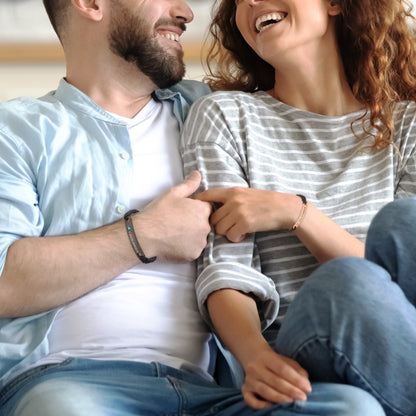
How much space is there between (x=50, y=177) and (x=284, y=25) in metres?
0.61

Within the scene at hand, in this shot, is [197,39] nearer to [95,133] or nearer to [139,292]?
[95,133]

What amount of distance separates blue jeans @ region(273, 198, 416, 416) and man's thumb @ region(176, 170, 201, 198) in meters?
0.44

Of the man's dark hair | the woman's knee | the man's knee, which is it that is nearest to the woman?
the woman's knee

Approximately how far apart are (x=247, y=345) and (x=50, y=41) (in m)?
1.78

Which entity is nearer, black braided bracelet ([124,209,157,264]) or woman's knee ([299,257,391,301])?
woman's knee ([299,257,391,301])

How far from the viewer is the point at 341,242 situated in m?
1.22

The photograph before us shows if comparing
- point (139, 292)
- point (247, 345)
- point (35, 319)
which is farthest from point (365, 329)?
point (35, 319)

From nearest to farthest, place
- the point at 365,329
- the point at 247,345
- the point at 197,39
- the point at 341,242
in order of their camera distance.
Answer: the point at 365,329, the point at 247,345, the point at 341,242, the point at 197,39

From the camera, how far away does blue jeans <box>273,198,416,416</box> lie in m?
0.86

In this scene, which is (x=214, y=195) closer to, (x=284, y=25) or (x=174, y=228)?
(x=174, y=228)

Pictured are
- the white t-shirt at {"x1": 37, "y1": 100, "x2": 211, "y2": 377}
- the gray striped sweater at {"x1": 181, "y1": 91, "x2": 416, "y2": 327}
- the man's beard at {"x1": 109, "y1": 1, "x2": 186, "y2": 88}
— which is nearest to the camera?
the white t-shirt at {"x1": 37, "y1": 100, "x2": 211, "y2": 377}

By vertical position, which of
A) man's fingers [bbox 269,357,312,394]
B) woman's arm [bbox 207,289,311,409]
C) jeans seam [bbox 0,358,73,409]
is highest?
man's fingers [bbox 269,357,312,394]

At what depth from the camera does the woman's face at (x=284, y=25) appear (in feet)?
4.53

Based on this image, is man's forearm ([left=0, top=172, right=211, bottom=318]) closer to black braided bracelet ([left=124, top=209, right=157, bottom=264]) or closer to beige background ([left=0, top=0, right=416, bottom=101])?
black braided bracelet ([left=124, top=209, right=157, bottom=264])
